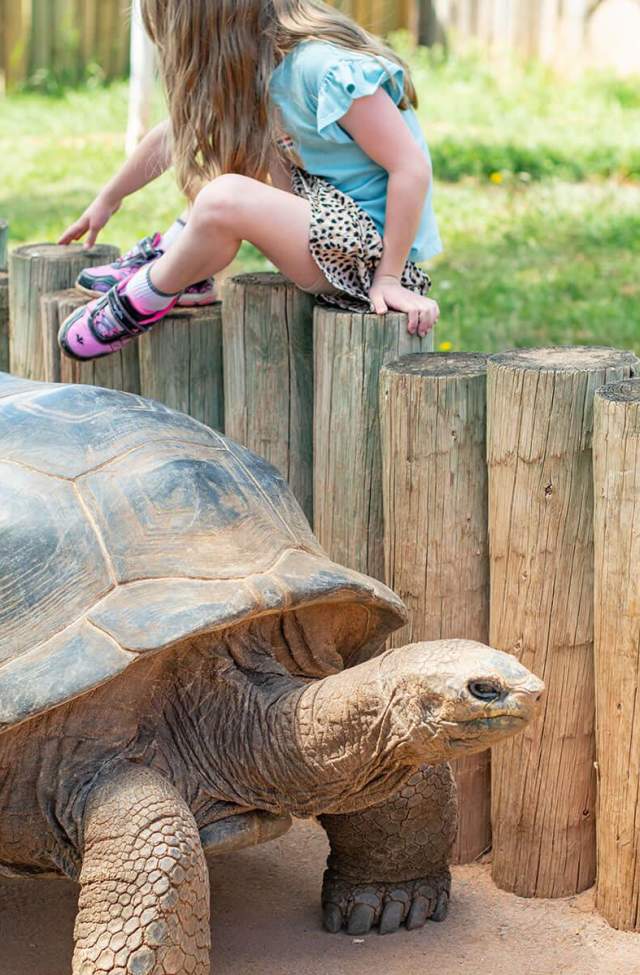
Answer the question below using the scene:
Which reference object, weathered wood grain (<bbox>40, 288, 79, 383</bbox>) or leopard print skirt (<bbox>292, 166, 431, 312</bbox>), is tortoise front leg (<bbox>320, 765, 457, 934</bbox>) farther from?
weathered wood grain (<bbox>40, 288, 79, 383</bbox>)

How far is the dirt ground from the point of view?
3.22 metres

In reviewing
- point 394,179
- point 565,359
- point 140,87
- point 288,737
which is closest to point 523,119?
point 140,87

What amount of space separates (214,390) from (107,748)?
1.36 m

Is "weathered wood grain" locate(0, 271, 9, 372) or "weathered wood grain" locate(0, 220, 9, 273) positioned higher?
"weathered wood grain" locate(0, 220, 9, 273)

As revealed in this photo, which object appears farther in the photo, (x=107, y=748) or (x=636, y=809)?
(x=636, y=809)

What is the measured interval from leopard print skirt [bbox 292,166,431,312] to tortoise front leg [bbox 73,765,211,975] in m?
1.47

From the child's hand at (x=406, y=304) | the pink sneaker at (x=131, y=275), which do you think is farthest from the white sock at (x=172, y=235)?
the child's hand at (x=406, y=304)

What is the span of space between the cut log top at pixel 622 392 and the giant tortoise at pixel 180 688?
65 centimetres

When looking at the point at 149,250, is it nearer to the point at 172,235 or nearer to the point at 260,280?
the point at 172,235

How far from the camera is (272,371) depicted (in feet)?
12.7

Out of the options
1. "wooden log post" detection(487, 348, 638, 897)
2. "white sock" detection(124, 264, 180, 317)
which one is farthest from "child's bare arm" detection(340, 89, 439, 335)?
"white sock" detection(124, 264, 180, 317)

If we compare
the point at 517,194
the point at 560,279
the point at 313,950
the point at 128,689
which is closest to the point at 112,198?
the point at 128,689

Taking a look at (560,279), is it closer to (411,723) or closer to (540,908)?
(540,908)

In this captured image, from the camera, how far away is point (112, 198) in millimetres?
4477
